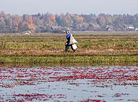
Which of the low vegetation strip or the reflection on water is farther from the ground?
the reflection on water

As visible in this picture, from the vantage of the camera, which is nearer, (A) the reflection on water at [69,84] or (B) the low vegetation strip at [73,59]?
(A) the reflection on water at [69,84]

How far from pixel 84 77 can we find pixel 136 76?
3.49m

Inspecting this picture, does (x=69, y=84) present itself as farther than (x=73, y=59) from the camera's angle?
No

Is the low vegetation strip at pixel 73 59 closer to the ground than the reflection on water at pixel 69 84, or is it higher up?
closer to the ground

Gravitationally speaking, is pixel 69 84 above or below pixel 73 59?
above

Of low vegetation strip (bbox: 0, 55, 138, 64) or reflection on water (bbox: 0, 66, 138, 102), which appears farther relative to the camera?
low vegetation strip (bbox: 0, 55, 138, 64)

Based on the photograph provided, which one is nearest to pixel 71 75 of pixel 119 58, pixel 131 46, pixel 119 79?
pixel 119 79

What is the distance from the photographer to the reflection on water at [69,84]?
23.6 metres

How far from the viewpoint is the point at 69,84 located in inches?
1112

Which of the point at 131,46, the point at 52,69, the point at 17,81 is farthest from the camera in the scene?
the point at 131,46

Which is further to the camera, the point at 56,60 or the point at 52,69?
the point at 56,60

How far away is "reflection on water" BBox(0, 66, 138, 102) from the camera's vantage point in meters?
23.6

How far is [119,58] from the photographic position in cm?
4506

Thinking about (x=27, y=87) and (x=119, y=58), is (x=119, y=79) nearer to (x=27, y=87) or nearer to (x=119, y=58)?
(x=27, y=87)
